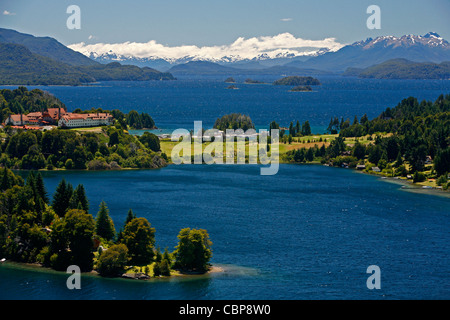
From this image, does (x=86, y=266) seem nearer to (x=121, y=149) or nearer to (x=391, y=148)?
(x=121, y=149)

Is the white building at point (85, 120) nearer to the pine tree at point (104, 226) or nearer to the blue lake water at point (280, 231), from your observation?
the blue lake water at point (280, 231)

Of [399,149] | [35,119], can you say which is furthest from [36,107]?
[399,149]

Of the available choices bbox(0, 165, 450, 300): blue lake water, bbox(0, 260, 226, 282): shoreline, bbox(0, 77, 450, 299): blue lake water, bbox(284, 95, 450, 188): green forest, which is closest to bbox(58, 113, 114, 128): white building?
bbox(0, 77, 450, 299): blue lake water

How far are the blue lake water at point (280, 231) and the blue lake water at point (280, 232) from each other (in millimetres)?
120

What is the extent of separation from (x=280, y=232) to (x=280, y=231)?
44cm

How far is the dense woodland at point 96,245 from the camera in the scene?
55.5 metres

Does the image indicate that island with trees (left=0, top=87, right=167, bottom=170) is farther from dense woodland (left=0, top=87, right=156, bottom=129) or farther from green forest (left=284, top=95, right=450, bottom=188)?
green forest (left=284, top=95, right=450, bottom=188)

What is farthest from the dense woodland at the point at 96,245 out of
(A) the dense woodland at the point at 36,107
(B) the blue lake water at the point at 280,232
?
(A) the dense woodland at the point at 36,107

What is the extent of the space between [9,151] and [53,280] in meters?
66.3

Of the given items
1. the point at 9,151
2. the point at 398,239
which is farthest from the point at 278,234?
the point at 9,151

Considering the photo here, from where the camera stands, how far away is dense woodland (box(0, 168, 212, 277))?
55469 millimetres

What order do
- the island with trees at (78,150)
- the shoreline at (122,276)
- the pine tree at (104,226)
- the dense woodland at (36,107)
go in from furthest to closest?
the dense woodland at (36,107) < the island with trees at (78,150) < the pine tree at (104,226) < the shoreline at (122,276)

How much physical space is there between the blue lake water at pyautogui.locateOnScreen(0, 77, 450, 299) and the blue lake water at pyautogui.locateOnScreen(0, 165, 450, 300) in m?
0.12

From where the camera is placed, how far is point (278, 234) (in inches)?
2694
